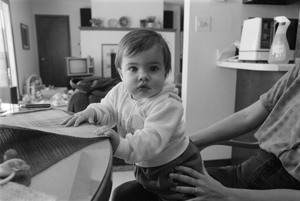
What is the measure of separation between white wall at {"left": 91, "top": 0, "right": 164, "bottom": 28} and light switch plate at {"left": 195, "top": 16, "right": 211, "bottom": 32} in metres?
5.18

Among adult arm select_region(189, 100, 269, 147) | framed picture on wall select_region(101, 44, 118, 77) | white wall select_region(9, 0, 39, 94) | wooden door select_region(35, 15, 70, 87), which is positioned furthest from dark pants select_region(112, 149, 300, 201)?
wooden door select_region(35, 15, 70, 87)

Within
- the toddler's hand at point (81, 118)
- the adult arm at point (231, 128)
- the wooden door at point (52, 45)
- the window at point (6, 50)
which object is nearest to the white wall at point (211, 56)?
the adult arm at point (231, 128)

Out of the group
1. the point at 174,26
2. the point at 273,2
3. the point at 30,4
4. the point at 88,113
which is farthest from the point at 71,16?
the point at 88,113

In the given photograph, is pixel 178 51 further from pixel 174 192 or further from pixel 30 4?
pixel 174 192

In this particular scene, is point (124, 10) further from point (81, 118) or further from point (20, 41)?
point (81, 118)

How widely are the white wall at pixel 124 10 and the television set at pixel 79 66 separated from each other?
1187mm

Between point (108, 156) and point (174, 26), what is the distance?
777 cm

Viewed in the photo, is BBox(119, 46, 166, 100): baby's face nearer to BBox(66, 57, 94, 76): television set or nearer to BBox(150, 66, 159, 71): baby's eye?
BBox(150, 66, 159, 71): baby's eye

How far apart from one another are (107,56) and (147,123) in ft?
21.7

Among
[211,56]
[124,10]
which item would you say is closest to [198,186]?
[211,56]

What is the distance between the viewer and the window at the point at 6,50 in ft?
15.8

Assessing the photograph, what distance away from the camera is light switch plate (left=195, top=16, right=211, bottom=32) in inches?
82.7

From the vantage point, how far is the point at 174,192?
76 cm

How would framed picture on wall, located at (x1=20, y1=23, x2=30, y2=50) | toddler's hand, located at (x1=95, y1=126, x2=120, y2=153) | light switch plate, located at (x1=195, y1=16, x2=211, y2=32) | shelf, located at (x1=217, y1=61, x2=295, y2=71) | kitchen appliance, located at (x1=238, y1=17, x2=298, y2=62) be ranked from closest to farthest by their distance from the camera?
toddler's hand, located at (x1=95, y1=126, x2=120, y2=153), shelf, located at (x1=217, y1=61, x2=295, y2=71), kitchen appliance, located at (x1=238, y1=17, x2=298, y2=62), light switch plate, located at (x1=195, y1=16, x2=211, y2=32), framed picture on wall, located at (x1=20, y1=23, x2=30, y2=50)
